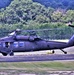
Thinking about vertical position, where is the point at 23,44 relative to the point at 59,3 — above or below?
above

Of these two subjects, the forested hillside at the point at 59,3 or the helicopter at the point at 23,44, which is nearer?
the helicopter at the point at 23,44

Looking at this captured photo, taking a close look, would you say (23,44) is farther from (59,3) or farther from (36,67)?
(59,3)

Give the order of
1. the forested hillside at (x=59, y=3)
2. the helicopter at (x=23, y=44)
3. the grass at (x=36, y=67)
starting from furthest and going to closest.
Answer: the forested hillside at (x=59, y=3) < the helicopter at (x=23, y=44) < the grass at (x=36, y=67)

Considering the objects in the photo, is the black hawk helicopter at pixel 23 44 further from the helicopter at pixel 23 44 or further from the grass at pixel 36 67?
the grass at pixel 36 67

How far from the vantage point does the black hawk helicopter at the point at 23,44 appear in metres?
17.8

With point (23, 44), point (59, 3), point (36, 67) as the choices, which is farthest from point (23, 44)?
point (59, 3)

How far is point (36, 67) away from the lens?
1188 cm

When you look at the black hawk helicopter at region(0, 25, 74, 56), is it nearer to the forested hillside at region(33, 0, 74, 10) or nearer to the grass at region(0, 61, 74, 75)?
the grass at region(0, 61, 74, 75)

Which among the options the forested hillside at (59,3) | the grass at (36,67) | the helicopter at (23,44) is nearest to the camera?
the grass at (36,67)

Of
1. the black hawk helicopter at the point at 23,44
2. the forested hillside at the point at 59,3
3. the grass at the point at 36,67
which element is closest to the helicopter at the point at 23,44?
the black hawk helicopter at the point at 23,44

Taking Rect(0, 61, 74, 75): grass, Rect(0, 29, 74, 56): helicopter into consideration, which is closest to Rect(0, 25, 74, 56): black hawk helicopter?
Rect(0, 29, 74, 56): helicopter

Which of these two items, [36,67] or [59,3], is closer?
[36,67]

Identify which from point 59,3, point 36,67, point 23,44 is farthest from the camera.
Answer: point 59,3

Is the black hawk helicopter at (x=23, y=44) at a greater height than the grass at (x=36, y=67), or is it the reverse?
the grass at (x=36, y=67)
